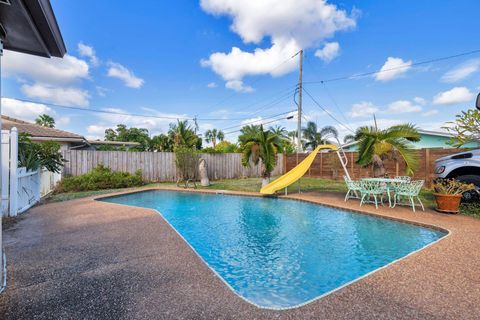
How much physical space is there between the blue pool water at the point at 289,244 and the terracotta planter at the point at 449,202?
1.65 metres

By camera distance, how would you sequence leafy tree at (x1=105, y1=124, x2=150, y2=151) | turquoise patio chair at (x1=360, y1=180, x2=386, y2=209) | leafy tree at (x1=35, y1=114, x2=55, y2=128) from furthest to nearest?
leafy tree at (x1=105, y1=124, x2=150, y2=151), leafy tree at (x1=35, y1=114, x2=55, y2=128), turquoise patio chair at (x1=360, y1=180, x2=386, y2=209)

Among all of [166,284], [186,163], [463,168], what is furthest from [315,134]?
[166,284]

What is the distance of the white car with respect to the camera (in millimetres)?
6426

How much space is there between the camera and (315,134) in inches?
1109

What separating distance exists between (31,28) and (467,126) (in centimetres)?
919

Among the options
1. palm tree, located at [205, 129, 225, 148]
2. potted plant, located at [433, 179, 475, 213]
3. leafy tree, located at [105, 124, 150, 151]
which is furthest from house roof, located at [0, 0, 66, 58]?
palm tree, located at [205, 129, 225, 148]

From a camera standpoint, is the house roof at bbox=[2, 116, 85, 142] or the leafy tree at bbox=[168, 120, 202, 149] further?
the leafy tree at bbox=[168, 120, 202, 149]

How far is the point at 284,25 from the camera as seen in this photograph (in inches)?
477

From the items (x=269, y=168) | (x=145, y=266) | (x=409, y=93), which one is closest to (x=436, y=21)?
(x=409, y=93)

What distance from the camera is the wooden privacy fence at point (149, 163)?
12.3m

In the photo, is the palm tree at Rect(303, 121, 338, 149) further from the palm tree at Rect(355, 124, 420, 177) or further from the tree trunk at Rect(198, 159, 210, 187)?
the palm tree at Rect(355, 124, 420, 177)

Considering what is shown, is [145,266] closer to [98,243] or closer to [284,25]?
[98,243]

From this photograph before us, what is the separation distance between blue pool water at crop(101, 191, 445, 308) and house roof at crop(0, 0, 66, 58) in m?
3.78

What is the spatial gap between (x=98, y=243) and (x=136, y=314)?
246 cm
